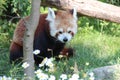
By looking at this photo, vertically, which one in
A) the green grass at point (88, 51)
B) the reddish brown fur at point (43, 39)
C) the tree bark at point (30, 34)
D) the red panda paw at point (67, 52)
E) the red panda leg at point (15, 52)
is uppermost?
the tree bark at point (30, 34)

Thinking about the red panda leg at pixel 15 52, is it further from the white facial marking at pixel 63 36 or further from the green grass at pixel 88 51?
the white facial marking at pixel 63 36

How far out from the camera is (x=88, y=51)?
18.7ft

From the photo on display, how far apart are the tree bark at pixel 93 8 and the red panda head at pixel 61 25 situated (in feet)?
3.25

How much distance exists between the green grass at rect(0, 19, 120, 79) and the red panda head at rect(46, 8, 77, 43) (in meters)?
0.35

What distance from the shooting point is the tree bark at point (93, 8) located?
6024 millimetres

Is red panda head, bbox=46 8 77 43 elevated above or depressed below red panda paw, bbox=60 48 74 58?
above

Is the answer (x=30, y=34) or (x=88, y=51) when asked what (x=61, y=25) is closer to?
(x=88, y=51)

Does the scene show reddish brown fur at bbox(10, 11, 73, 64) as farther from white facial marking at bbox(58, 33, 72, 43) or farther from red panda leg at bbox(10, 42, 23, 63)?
white facial marking at bbox(58, 33, 72, 43)

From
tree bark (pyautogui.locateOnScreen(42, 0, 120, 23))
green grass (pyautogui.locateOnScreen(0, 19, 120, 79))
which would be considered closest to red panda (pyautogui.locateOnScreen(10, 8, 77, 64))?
green grass (pyautogui.locateOnScreen(0, 19, 120, 79))

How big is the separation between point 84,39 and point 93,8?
52 cm

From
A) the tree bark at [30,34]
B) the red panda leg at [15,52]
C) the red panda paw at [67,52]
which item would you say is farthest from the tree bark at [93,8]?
the tree bark at [30,34]

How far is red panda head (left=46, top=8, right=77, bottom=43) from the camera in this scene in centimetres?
487

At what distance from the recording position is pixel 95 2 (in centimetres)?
621

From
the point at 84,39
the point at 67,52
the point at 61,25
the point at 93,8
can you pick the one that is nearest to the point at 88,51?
the point at 67,52
